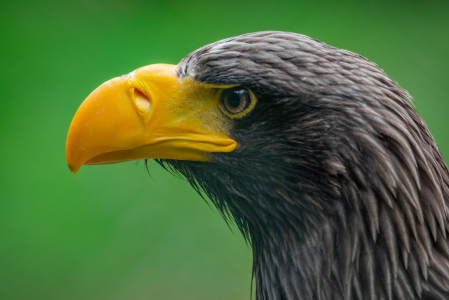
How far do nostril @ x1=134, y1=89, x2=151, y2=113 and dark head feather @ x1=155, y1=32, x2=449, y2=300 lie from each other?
0.20 meters

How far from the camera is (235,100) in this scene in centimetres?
159

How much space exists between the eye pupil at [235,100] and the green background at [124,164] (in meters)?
1.87

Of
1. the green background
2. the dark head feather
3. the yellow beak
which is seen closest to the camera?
the dark head feather

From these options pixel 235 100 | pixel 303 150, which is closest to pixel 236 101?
pixel 235 100

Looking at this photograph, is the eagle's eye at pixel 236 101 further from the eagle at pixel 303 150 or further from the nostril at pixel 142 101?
the nostril at pixel 142 101

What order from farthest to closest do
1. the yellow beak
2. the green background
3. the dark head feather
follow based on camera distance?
1. the green background
2. the yellow beak
3. the dark head feather

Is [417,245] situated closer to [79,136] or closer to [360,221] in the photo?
[360,221]

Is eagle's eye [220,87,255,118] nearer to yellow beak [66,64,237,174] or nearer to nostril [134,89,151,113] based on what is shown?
yellow beak [66,64,237,174]

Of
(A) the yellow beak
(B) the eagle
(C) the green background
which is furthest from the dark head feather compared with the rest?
(C) the green background

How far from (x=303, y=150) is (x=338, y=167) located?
13 cm

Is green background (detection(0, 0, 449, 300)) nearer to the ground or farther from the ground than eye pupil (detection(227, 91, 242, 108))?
farther from the ground

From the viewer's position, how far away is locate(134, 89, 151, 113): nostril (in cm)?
166

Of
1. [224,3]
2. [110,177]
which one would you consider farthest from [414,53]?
[110,177]

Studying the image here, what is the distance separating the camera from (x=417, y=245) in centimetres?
150
